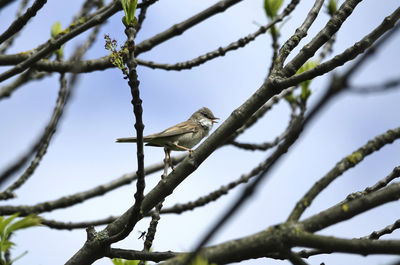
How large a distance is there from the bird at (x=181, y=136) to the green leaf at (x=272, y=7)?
184 cm

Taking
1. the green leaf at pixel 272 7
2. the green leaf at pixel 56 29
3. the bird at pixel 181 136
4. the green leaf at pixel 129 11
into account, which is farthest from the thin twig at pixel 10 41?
the green leaf at pixel 129 11

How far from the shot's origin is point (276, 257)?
3.56m

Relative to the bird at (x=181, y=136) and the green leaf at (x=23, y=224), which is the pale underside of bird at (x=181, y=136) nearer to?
the bird at (x=181, y=136)

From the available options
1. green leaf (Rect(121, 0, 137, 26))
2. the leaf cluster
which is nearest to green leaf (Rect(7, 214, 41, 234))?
the leaf cluster

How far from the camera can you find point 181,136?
6.82 meters

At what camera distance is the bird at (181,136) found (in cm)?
655

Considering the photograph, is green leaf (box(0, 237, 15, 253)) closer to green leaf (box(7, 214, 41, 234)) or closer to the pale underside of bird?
green leaf (box(7, 214, 41, 234))

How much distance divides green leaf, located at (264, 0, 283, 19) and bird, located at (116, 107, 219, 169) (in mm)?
1842

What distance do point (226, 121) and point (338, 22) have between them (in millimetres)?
1195

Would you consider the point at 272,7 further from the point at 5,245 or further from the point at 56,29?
the point at 5,245

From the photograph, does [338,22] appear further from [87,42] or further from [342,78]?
[87,42]

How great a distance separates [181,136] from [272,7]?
199cm

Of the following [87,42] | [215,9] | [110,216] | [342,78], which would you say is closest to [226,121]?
[215,9]

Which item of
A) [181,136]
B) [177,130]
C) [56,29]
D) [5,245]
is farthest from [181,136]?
[5,245]
